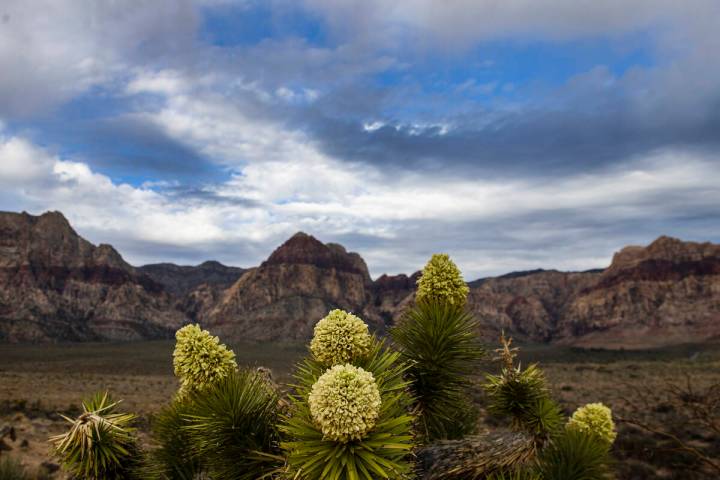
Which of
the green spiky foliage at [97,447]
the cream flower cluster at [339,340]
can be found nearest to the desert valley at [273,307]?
the green spiky foliage at [97,447]

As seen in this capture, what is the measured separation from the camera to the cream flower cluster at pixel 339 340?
3285 millimetres

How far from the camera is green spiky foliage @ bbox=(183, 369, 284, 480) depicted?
343 centimetres

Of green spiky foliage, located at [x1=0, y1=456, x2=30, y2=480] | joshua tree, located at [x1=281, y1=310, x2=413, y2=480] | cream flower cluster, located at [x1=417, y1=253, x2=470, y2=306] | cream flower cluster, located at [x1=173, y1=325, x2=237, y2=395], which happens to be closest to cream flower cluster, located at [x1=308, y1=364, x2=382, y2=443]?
joshua tree, located at [x1=281, y1=310, x2=413, y2=480]

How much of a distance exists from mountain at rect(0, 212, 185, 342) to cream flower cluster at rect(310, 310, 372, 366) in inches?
6111

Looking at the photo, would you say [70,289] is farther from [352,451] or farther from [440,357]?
[352,451]

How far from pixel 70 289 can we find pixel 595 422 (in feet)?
630

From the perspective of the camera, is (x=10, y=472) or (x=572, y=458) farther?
(x=10, y=472)

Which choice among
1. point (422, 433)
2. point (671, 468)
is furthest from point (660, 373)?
point (422, 433)

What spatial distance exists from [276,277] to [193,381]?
7433 inches

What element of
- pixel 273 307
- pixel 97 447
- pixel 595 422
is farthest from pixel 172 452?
pixel 273 307

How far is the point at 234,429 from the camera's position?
137 inches

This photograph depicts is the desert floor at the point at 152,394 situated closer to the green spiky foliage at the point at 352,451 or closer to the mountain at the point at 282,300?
the green spiky foliage at the point at 352,451

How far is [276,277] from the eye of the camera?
190 meters

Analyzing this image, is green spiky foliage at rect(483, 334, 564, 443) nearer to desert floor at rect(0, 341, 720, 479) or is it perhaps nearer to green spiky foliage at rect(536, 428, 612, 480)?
desert floor at rect(0, 341, 720, 479)
